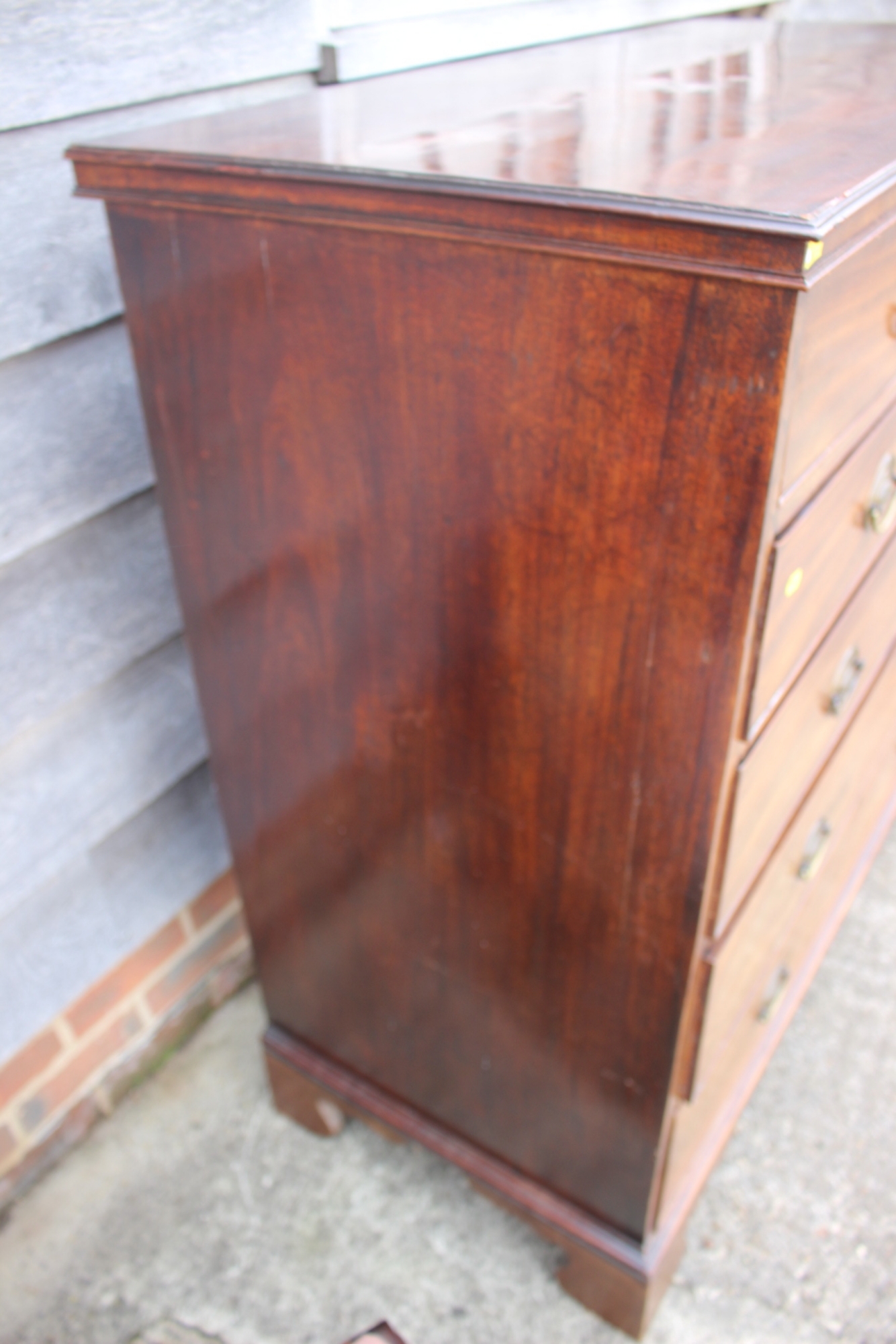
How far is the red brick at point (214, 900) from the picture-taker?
1.60 meters

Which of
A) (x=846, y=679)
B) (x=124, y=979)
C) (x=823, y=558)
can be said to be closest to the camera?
(x=823, y=558)

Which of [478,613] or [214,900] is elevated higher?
[478,613]

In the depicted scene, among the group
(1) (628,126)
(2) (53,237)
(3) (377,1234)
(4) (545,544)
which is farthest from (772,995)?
(2) (53,237)

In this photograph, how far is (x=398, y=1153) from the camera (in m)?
1.48

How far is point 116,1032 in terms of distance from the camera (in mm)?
1510

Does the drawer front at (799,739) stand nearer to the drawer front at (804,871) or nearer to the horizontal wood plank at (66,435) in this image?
the drawer front at (804,871)

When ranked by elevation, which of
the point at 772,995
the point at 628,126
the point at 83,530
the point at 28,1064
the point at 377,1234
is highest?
the point at 628,126

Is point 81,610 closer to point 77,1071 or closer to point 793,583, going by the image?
point 77,1071

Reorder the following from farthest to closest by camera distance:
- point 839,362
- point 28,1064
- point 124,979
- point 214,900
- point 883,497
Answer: point 214,900
point 124,979
point 28,1064
point 883,497
point 839,362

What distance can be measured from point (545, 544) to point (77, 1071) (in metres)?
1.12

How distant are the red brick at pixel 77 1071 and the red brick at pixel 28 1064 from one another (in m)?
0.04

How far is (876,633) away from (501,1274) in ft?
3.16

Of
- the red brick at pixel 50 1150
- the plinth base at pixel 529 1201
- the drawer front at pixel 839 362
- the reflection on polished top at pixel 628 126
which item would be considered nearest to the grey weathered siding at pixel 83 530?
the reflection on polished top at pixel 628 126

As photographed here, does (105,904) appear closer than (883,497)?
No
